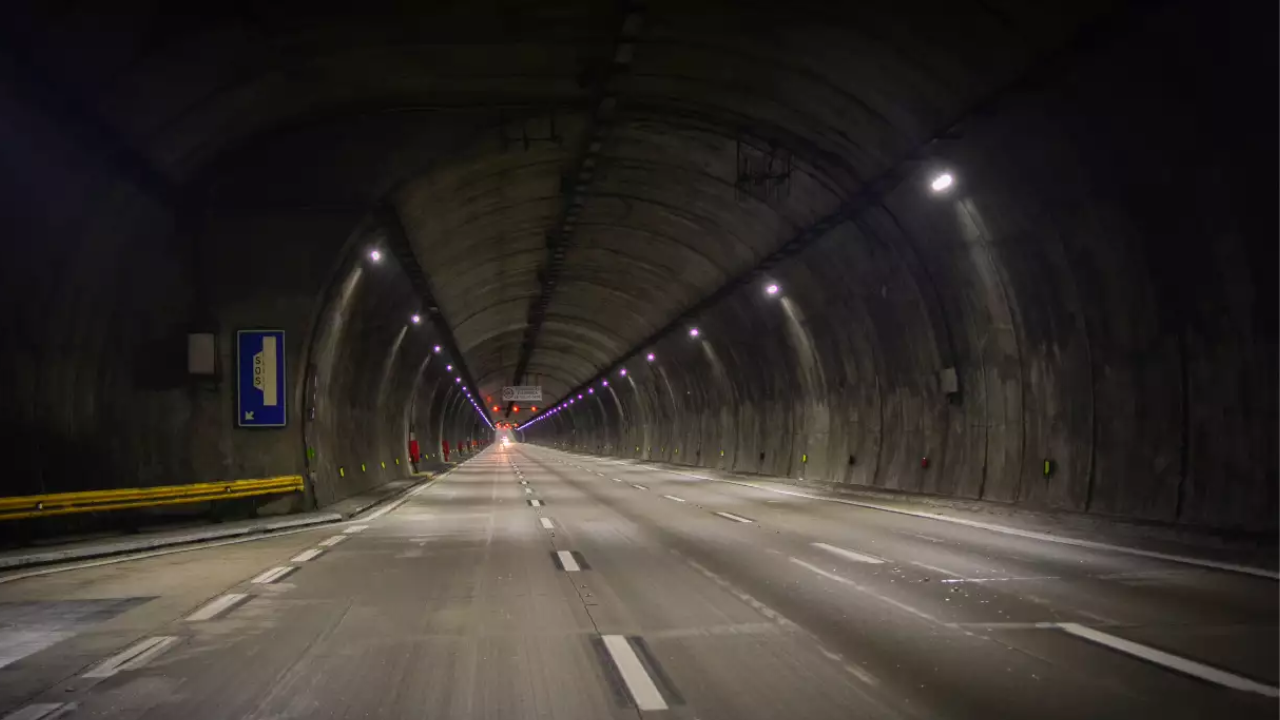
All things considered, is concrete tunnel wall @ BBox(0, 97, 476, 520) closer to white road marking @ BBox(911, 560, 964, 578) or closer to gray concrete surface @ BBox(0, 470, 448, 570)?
gray concrete surface @ BBox(0, 470, 448, 570)

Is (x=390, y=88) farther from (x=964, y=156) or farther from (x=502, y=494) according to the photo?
(x=502, y=494)

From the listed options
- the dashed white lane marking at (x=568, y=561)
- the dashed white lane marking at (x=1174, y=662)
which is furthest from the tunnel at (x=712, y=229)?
the dashed white lane marking at (x=568, y=561)

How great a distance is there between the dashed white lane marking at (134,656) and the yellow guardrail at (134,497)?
7.41m

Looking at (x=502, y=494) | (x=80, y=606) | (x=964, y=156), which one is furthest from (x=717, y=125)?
(x=502, y=494)

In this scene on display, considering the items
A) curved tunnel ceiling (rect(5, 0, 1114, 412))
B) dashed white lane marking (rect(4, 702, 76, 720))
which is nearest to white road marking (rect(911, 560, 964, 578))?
curved tunnel ceiling (rect(5, 0, 1114, 412))

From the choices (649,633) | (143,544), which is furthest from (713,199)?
(649,633)

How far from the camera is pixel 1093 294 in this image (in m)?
16.3

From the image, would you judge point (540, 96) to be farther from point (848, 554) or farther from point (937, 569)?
point (937, 569)

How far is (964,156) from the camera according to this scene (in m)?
16.9

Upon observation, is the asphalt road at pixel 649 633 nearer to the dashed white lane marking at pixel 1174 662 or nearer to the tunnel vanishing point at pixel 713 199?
the dashed white lane marking at pixel 1174 662

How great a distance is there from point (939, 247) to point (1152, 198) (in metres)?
6.64

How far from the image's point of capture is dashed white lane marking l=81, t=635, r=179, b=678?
761cm

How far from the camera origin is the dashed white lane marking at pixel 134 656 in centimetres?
761

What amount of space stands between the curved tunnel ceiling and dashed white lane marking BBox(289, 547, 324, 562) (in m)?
6.17
